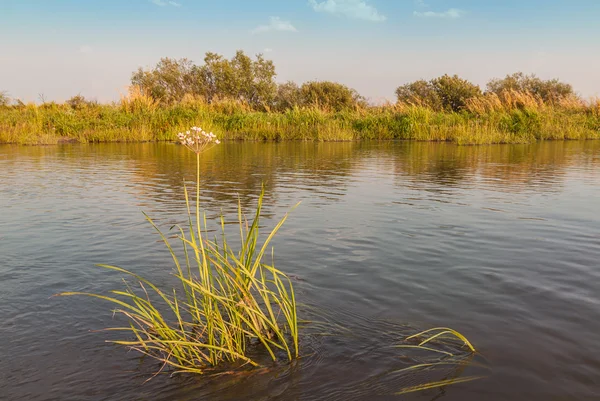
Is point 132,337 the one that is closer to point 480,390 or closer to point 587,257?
point 480,390

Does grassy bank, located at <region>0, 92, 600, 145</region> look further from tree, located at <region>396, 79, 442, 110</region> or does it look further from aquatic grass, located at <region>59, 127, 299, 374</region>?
aquatic grass, located at <region>59, 127, 299, 374</region>

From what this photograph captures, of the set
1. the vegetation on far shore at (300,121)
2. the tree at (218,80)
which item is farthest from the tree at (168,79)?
the vegetation on far shore at (300,121)

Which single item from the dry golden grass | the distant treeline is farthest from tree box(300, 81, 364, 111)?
the dry golden grass

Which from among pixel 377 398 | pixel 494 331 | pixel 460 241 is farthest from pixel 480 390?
pixel 460 241

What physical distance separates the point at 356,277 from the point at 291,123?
29.0m

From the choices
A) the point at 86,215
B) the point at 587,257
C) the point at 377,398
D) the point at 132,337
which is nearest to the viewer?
the point at 377,398

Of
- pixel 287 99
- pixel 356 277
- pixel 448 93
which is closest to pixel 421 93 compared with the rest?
pixel 448 93

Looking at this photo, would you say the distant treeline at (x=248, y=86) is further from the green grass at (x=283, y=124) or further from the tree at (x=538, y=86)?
the green grass at (x=283, y=124)

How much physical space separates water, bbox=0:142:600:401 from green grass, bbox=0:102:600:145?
59.5 feet

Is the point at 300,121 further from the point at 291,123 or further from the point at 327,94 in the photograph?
the point at 327,94

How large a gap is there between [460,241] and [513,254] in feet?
2.65

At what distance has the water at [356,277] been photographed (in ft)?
11.7

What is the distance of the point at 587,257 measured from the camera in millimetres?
6324

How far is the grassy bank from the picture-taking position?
30.6 m
